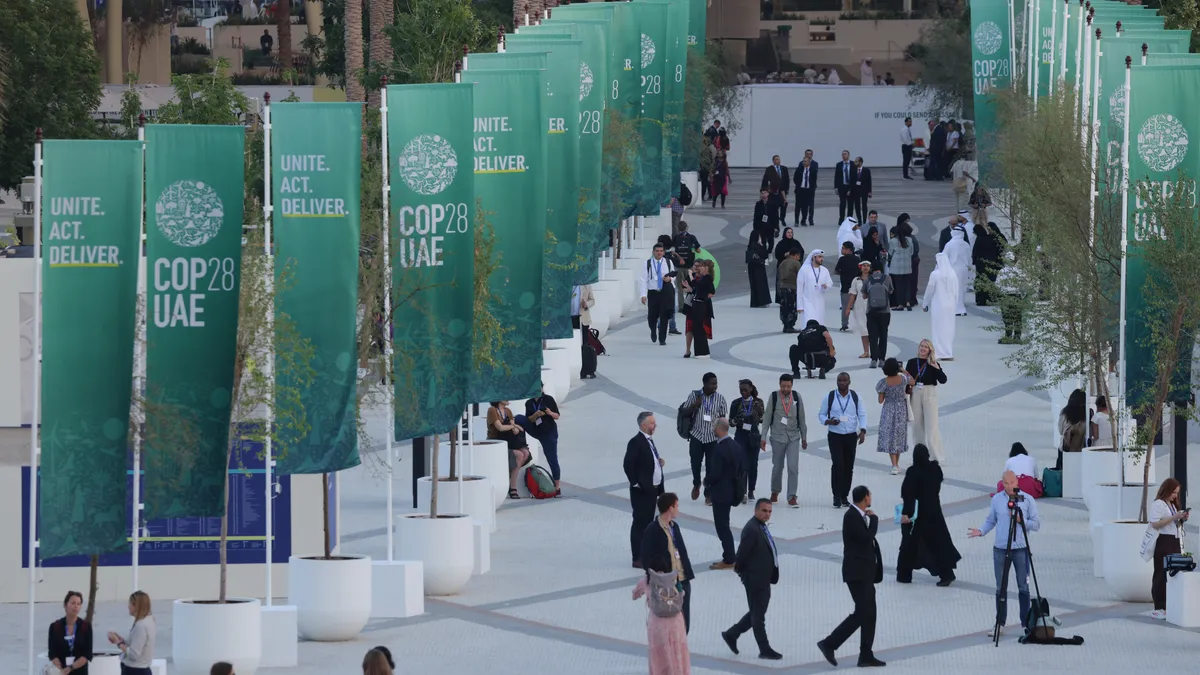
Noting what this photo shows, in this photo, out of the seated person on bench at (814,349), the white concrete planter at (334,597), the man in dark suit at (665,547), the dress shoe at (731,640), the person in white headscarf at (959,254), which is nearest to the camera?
the man in dark suit at (665,547)

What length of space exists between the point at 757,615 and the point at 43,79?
26.9 metres

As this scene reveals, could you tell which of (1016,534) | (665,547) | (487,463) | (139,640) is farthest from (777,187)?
(139,640)

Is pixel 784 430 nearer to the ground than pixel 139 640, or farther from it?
farther from it

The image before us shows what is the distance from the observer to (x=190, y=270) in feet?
51.5

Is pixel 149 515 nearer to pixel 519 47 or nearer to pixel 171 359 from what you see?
pixel 171 359

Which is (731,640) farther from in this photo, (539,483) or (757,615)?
(539,483)

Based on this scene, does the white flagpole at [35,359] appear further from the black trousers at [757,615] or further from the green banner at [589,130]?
the green banner at [589,130]

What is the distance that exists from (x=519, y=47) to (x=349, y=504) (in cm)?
545

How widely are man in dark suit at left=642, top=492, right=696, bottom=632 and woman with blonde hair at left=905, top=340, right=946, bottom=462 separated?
8.03 m

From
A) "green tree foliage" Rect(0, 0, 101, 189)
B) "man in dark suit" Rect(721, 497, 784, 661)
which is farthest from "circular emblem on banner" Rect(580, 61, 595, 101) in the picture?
"green tree foliage" Rect(0, 0, 101, 189)

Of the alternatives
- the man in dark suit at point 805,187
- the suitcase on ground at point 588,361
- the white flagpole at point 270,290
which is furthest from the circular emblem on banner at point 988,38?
the white flagpole at point 270,290

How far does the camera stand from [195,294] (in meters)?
15.7

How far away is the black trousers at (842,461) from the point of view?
2262cm

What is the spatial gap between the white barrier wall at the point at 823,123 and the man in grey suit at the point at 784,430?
36.8 metres
